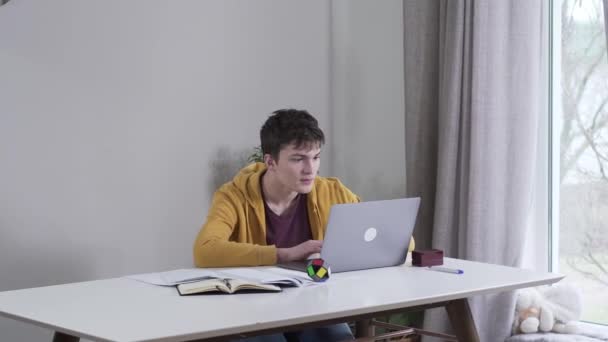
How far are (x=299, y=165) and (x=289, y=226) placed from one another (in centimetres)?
26

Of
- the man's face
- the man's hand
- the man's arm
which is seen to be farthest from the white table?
the man's face

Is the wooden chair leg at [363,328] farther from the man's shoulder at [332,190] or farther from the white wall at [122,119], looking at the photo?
the white wall at [122,119]

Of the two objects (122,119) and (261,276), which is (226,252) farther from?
(122,119)

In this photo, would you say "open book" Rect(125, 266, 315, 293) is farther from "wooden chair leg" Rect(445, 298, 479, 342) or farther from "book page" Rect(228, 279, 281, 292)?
"wooden chair leg" Rect(445, 298, 479, 342)

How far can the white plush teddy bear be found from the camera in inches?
130

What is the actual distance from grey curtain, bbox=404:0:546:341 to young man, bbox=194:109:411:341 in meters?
0.76

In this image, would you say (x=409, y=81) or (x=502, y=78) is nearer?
(x=502, y=78)

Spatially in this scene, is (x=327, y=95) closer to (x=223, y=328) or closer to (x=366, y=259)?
(x=366, y=259)

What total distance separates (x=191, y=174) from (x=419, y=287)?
5.32 ft

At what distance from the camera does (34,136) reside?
3051 millimetres

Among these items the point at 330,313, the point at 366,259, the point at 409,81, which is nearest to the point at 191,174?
the point at 409,81

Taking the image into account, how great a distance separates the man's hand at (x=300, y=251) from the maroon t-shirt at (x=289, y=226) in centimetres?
29

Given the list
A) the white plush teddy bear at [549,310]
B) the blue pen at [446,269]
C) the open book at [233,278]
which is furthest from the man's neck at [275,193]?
the white plush teddy bear at [549,310]

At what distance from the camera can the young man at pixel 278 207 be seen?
2.47m
